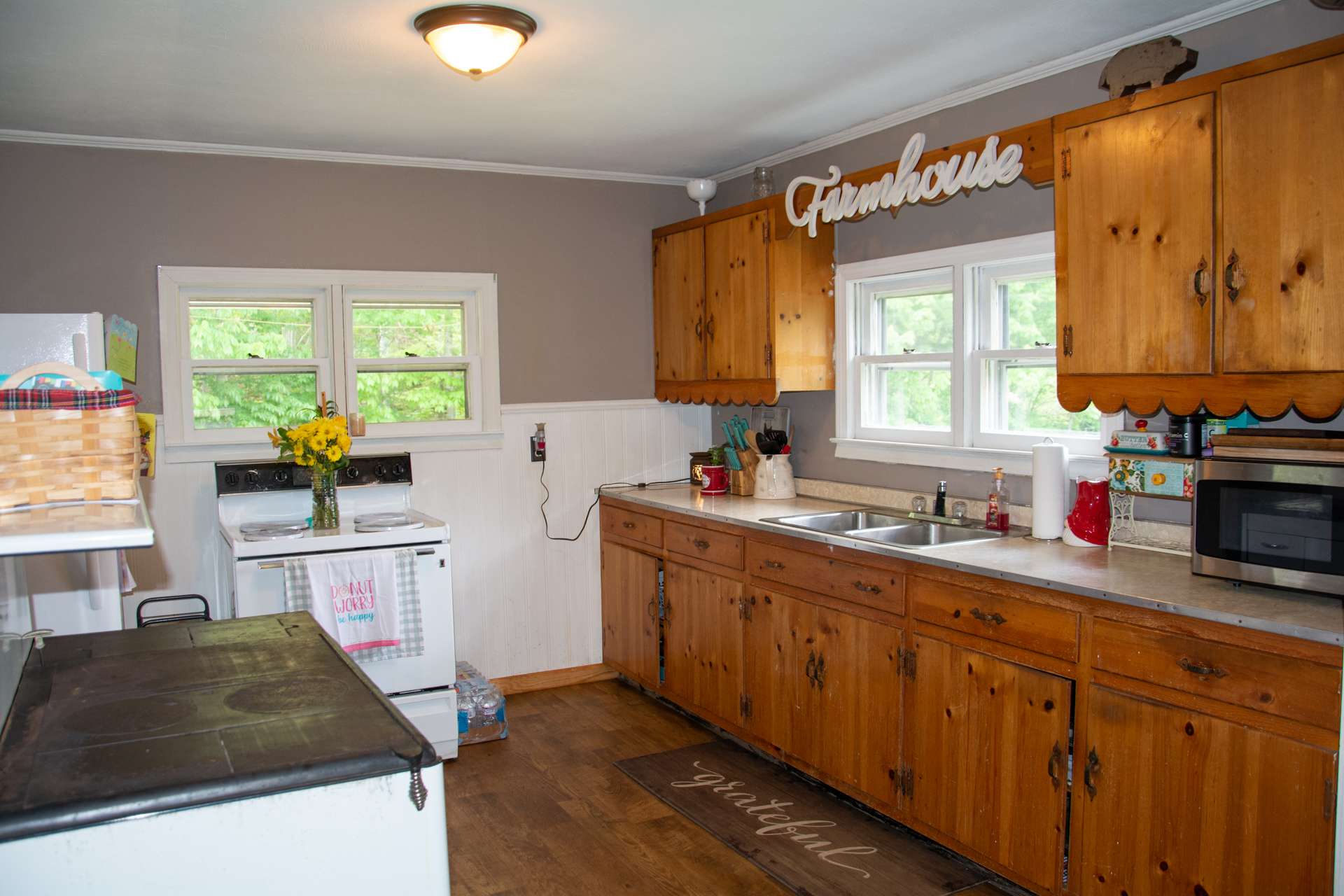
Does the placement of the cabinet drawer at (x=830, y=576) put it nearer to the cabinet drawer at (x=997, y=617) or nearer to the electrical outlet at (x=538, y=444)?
the cabinet drawer at (x=997, y=617)

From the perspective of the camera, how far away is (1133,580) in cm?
238

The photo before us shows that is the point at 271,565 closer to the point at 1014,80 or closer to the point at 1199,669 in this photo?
the point at 1199,669

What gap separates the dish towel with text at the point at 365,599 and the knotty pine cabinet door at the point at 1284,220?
2774 millimetres

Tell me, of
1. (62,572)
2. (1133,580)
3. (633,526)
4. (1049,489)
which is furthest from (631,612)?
(1133,580)

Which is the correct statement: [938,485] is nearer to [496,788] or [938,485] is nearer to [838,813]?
[838,813]

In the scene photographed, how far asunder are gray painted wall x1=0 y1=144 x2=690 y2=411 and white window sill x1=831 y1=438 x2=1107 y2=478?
1299 mm

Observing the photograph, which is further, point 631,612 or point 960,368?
point 631,612

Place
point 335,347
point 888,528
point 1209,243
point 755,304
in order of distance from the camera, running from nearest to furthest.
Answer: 1. point 1209,243
2. point 888,528
3. point 755,304
4. point 335,347

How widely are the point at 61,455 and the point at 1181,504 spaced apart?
2.65m

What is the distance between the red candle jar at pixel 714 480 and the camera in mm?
4434

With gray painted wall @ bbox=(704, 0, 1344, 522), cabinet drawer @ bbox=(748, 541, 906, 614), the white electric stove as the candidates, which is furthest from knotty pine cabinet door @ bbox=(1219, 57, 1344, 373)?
the white electric stove

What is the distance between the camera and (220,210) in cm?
402

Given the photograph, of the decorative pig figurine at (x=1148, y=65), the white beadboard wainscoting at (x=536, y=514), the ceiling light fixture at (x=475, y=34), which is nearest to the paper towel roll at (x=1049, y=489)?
the decorative pig figurine at (x=1148, y=65)

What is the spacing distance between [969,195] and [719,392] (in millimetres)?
1401
